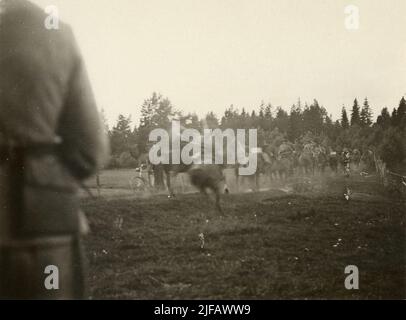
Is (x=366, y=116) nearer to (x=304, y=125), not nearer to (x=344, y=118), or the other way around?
(x=344, y=118)

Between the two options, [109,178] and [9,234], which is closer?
[9,234]

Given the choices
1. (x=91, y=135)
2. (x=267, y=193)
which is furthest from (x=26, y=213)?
(x=267, y=193)

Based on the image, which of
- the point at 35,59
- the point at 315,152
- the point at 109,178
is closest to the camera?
the point at 35,59

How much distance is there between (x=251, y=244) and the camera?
379 centimetres

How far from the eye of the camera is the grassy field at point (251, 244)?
3654mm

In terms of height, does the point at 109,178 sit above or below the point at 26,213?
above

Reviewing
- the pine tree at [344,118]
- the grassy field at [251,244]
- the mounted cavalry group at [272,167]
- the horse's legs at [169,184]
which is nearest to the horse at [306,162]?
the mounted cavalry group at [272,167]

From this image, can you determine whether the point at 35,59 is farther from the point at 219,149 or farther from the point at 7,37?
the point at 219,149

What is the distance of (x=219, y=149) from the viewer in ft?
12.7

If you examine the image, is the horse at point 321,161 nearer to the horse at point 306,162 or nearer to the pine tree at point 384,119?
the horse at point 306,162

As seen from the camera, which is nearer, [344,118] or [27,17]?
[27,17]

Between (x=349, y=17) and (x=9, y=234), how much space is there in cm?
345

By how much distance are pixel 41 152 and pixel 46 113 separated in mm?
325

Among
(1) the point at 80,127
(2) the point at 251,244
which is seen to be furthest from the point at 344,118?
(1) the point at 80,127
